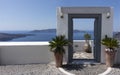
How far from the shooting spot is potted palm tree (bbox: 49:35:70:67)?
9055mm

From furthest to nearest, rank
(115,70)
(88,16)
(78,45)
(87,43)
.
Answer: (78,45)
(87,43)
(88,16)
(115,70)

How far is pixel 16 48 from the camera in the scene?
388 inches

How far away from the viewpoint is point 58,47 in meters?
9.05

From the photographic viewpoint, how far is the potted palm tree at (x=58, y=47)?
905cm

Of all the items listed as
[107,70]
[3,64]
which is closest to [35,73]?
[3,64]

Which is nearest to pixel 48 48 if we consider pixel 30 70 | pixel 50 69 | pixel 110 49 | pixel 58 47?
pixel 58 47

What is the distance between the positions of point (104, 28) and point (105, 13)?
32.0 inches

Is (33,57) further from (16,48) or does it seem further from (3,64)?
(3,64)

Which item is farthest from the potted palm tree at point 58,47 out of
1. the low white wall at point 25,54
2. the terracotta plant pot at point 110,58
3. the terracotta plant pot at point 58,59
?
the terracotta plant pot at point 110,58

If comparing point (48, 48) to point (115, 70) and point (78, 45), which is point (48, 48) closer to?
point (115, 70)

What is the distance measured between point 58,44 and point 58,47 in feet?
0.50

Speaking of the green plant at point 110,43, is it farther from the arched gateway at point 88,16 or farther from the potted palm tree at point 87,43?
the potted palm tree at point 87,43

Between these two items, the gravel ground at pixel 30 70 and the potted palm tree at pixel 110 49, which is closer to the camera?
the gravel ground at pixel 30 70

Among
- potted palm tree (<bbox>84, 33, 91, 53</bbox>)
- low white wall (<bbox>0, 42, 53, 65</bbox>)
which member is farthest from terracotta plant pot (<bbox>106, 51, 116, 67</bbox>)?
potted palm tree (<bbox>84, 33, 91, 53</bbox>)
